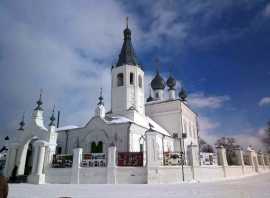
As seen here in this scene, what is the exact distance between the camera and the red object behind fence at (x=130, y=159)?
1614 centimetres

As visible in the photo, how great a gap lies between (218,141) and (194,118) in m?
16.1

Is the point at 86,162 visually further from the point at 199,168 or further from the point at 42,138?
the point at 199,168

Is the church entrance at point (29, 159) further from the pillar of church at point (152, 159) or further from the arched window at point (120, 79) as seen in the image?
the pillar of church at point (152, 159)

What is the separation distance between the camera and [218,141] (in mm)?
50000

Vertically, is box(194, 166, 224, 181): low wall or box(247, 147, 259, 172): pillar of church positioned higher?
box(247, 147, 259, 172): pillar of church

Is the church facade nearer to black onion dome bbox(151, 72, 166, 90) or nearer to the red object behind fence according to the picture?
the red object behind fence

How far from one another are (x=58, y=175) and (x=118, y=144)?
232 inches

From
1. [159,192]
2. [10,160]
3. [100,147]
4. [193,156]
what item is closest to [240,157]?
[193,156]

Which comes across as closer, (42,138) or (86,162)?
(86,162)

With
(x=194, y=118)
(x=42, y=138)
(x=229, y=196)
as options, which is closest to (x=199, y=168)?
(x=229, y=196)

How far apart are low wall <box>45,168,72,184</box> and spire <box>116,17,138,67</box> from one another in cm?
1444

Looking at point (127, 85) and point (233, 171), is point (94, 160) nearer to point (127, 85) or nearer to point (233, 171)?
point (127, 85)

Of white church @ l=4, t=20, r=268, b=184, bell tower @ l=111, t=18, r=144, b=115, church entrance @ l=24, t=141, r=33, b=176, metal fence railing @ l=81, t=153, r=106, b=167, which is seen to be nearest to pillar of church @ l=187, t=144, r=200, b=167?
white church @ l=4, t=20, r=268, b=184

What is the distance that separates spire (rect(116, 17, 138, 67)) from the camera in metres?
27.4
